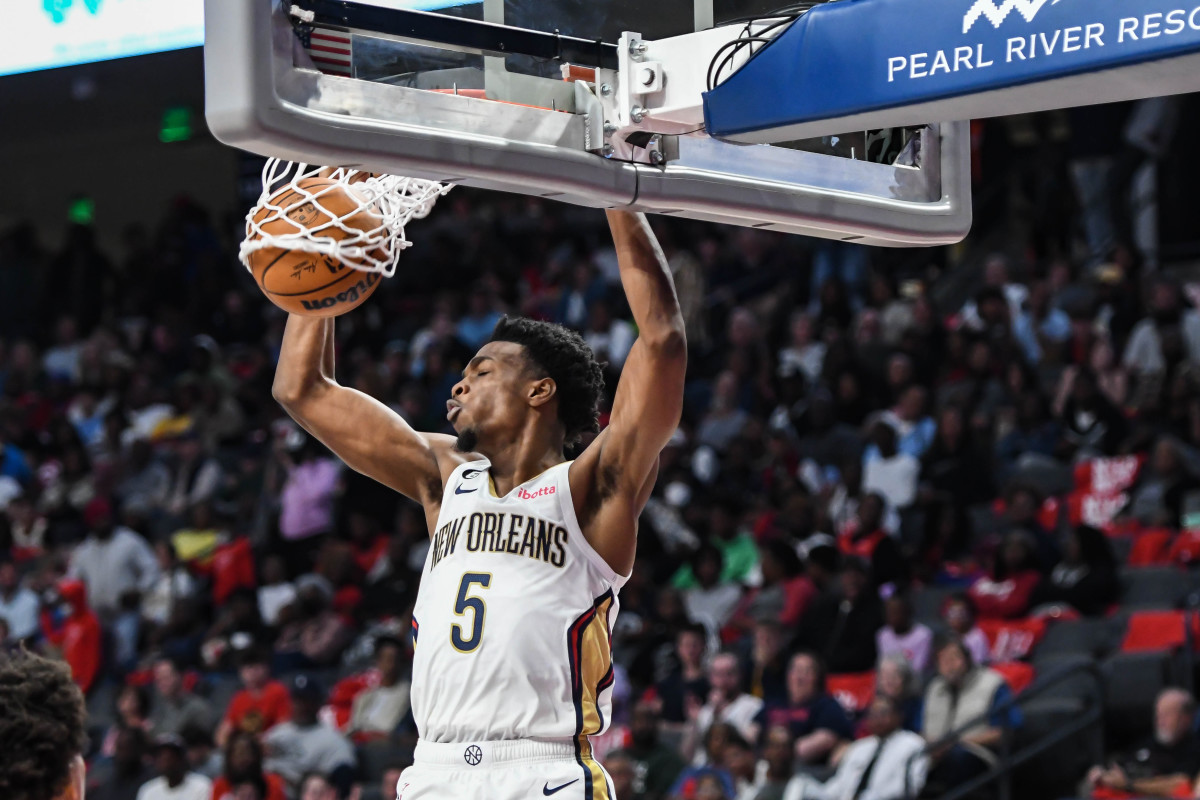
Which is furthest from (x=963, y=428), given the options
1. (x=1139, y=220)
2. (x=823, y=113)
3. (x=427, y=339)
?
(x=823, y=113)

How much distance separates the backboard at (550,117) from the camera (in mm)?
2789

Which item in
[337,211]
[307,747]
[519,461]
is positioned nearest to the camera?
[337,211]

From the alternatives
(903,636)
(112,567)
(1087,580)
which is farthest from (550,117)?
(112,567)

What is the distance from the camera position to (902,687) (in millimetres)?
7723

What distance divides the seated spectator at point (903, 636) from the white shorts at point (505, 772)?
459cm

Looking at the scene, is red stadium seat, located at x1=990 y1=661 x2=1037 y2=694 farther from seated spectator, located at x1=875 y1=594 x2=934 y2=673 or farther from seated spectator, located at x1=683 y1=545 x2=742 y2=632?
seated spectator, located at x1=683 y1=545 x2=742 y2=632

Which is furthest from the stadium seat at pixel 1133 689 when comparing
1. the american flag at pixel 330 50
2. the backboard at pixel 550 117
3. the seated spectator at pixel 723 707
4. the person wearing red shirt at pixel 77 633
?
the person wearing red shirt at pixel 77 633

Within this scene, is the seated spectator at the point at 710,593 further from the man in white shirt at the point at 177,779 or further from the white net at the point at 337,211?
the white net at the point at 337,211

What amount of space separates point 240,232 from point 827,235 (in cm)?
1179

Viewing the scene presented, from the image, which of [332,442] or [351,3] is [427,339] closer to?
[332,442]

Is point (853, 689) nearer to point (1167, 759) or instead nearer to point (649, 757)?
point (649, 757)

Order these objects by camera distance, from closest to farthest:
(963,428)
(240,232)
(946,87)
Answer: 1. (946,87)
2. (963,428)
3. (240,232)

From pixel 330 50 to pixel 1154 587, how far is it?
633 centimetres

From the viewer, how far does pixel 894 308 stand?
11.0 metres
